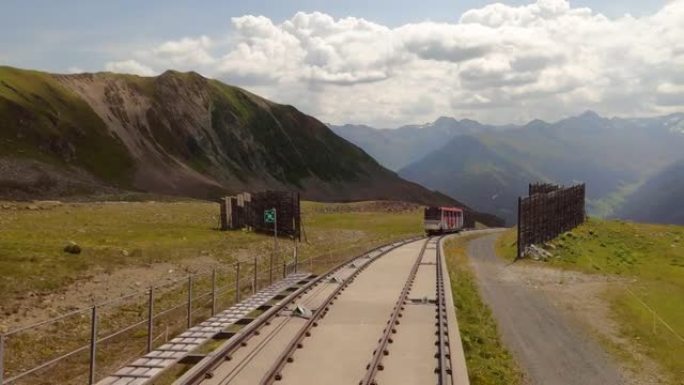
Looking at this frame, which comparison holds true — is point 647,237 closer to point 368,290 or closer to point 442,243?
point 442,243

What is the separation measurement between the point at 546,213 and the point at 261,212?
31417mm

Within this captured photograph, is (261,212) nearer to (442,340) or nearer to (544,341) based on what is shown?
(544,341)

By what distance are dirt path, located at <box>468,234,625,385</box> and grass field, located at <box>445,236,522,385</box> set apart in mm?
796

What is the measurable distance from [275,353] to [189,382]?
3.79m

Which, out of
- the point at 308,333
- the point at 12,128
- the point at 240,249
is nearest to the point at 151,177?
the point at 12,128

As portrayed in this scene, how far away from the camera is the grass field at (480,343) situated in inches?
840

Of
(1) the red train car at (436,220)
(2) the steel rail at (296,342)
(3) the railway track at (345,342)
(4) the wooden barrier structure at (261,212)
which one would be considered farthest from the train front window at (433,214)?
(2) the steel rail at (296,342)

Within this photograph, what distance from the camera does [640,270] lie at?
59.7 metres

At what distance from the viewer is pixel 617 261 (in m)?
63.8

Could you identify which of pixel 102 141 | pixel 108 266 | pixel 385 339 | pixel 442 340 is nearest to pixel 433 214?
pixel 108 266

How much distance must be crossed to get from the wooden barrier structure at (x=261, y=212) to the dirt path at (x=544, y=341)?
801 inches

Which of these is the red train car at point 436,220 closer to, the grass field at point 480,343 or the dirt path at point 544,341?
the dirt path at point 544,341

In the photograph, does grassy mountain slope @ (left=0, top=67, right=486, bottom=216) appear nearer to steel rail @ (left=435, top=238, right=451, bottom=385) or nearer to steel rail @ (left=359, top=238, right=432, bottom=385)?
steel rail @ (left=359, top=238, right=432, bottom=385)

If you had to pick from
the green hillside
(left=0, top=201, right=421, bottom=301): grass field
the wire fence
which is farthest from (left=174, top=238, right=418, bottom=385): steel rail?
the green hillside
